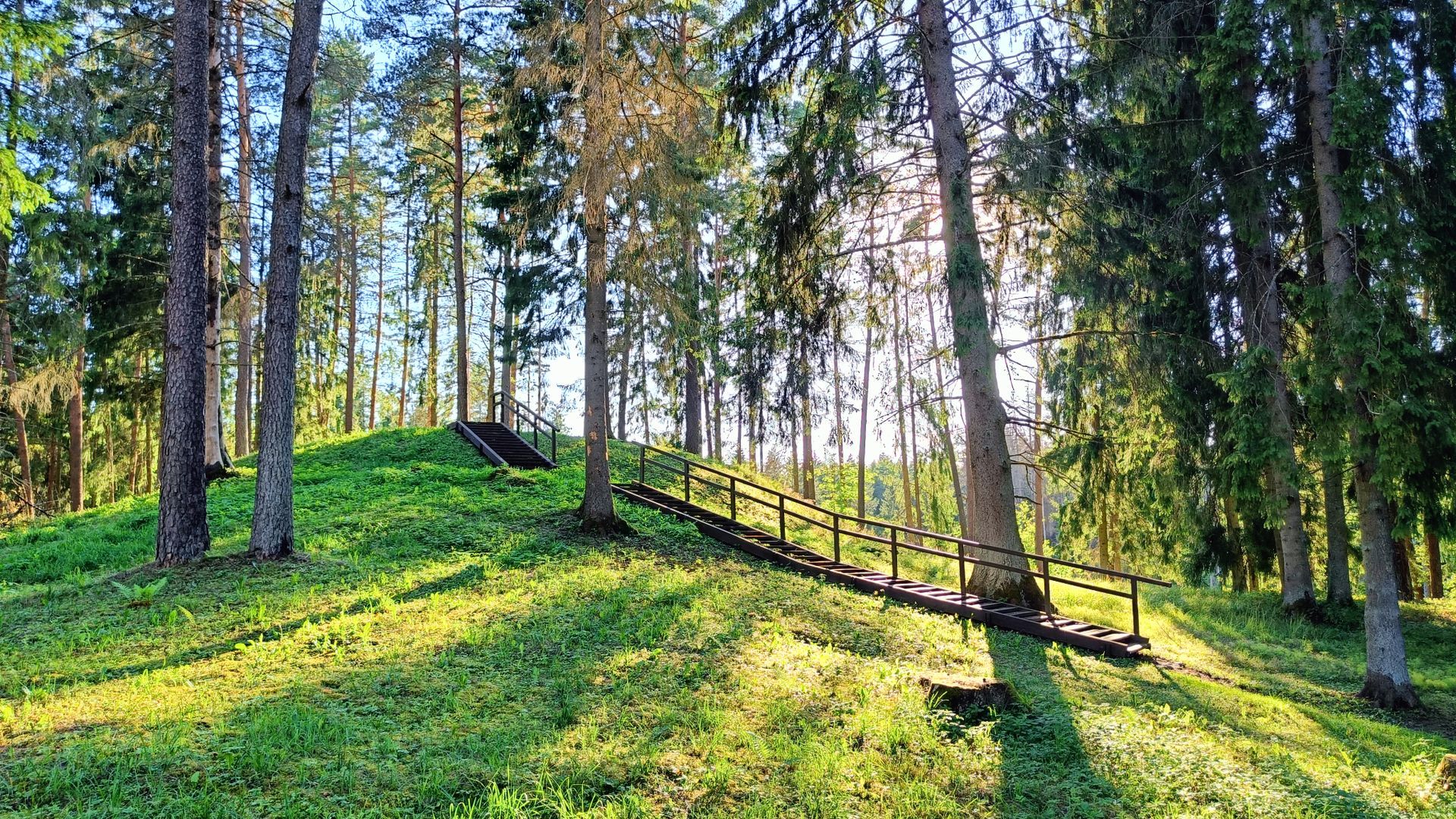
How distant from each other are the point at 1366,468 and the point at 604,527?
33.9ft

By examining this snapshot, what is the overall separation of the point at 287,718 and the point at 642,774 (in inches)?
92.9

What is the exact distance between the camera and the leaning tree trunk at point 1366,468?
8.49 meters

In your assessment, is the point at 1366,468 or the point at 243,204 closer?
A: the point at 1366,468

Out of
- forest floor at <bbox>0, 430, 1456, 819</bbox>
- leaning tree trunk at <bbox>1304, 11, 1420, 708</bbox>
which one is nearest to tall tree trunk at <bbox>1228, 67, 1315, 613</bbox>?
leaning tree trunk at <bbox>1304, 11, 1420, 708</bbox>

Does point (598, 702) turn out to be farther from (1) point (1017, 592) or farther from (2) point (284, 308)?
(1) point (1017, 592)

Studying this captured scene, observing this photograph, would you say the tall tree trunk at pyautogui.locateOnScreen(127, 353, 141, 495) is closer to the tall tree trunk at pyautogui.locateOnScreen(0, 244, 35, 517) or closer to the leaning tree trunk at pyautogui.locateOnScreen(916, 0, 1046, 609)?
the tall tree trunk at pyautogui.locateOnScreen(0, 244, 35, 517)

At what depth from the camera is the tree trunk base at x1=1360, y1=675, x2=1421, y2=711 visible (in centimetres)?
864

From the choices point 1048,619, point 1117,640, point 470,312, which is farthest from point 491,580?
point 470,312

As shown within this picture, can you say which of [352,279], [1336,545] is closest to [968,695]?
[1336,545]

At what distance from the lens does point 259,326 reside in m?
23.4

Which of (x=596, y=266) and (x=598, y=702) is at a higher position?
(x=596, y=266)

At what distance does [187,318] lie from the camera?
9.15m

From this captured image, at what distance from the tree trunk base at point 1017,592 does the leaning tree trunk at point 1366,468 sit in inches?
142

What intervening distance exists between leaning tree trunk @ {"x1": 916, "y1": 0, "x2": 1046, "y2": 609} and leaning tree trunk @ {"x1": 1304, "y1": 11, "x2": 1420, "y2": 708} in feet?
12.1
